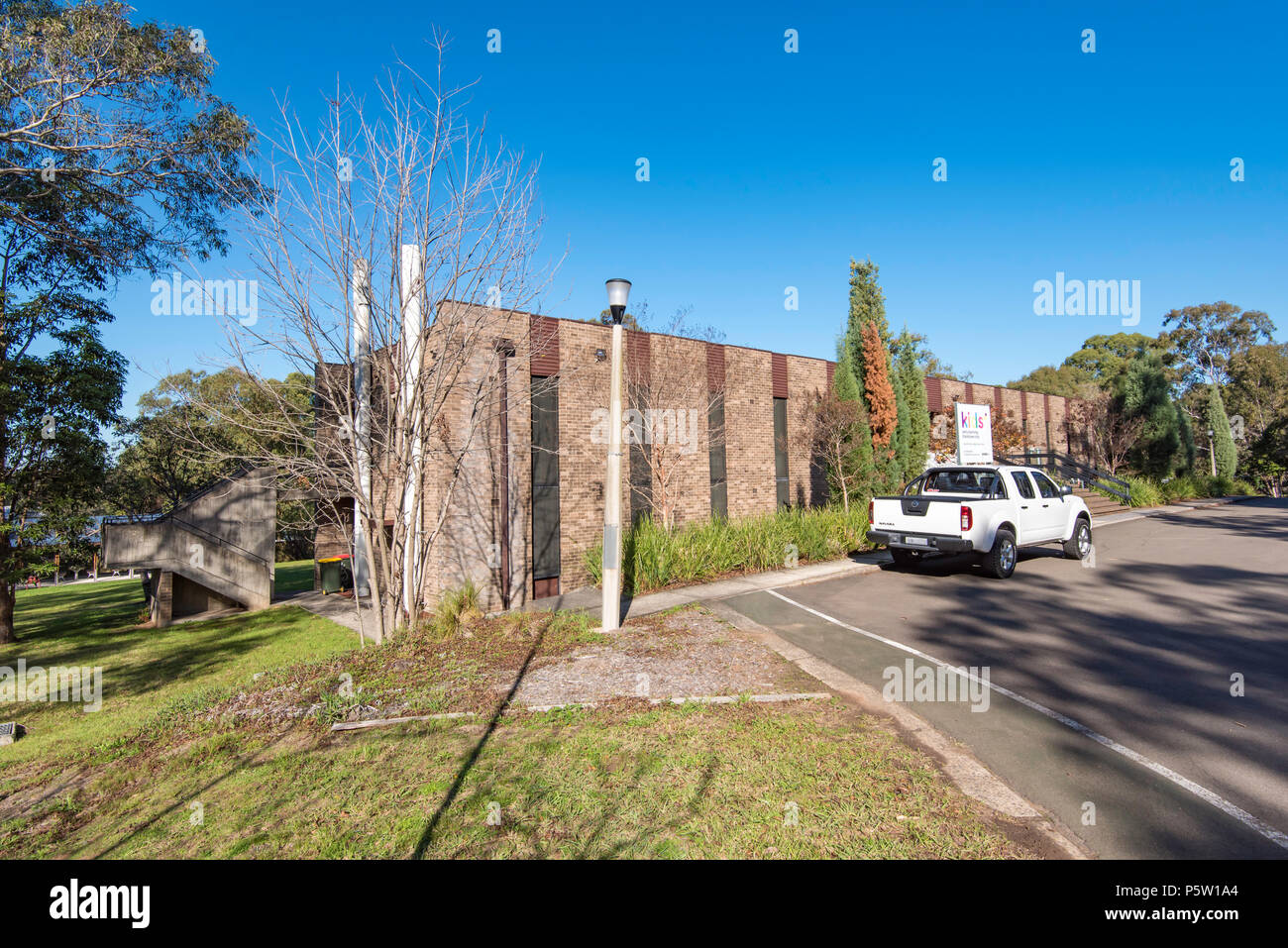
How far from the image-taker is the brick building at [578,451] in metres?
11.3

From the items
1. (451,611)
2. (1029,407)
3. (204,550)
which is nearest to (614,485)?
(451,611)

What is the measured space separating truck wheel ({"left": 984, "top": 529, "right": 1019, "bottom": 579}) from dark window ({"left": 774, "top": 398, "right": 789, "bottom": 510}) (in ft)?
22.4

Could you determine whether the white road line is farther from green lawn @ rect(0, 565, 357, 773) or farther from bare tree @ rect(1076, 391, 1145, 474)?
bare tree @ rect(1076, 391, 1145, 474)

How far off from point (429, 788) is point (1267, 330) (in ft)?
213

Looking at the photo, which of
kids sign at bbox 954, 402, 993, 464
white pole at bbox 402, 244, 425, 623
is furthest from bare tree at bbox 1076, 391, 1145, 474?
white pole at bbox 402, 244, 425, 623

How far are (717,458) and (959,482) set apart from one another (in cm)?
602

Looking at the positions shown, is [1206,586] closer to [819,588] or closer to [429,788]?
[819,588]

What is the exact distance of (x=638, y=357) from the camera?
1427 cm

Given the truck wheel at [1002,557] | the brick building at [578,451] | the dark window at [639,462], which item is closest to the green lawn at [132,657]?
the brick building at [578,451]

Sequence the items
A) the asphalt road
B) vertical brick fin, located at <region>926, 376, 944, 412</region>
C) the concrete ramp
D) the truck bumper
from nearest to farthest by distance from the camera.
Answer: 1. the asphalt road
2. the truck bumper
3. the concrete ramp
4. vertical brick fin, located at <region>926, 376, 944, 412</region>

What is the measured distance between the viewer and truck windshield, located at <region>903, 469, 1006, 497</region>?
10.8 meters

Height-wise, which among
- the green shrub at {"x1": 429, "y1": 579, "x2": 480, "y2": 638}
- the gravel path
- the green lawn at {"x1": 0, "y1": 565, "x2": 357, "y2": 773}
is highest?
the green shrub at {"x1": 429, "y1": 579, "x2": 480, "y2": 638}

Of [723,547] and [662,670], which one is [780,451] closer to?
[723,547]
